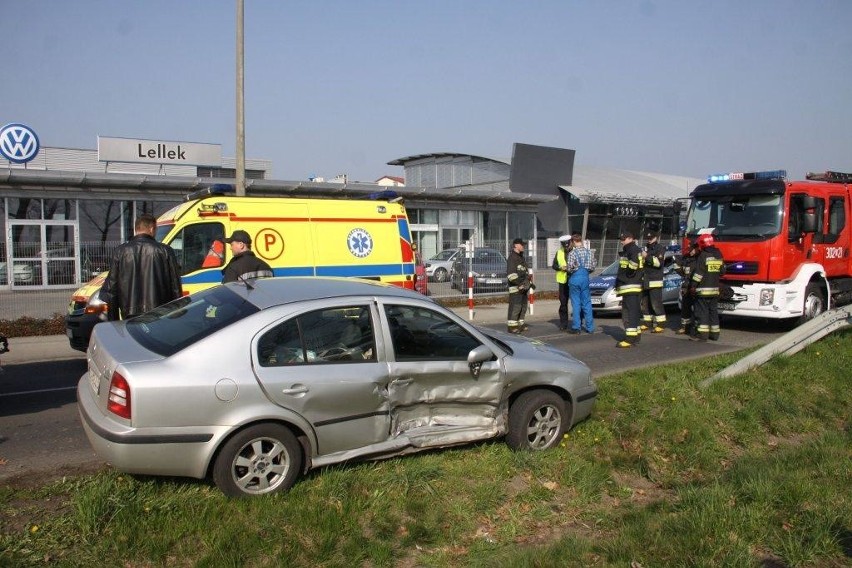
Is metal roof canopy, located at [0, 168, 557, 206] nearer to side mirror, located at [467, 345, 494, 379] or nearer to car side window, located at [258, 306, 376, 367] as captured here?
side mirror, located at [467, 345, 494, 379]

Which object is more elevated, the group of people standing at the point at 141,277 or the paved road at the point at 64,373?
the group of people standing at the point at 141,277

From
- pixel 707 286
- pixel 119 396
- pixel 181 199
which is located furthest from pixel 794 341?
pixel 181 199

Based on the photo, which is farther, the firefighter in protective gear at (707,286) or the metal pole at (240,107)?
the metal pole at (240,107)

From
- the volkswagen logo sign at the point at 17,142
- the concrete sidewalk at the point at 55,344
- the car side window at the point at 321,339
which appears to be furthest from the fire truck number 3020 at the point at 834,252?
the volkswagen logo sign at the point at 17,142

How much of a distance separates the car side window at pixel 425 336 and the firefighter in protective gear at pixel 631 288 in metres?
6.61

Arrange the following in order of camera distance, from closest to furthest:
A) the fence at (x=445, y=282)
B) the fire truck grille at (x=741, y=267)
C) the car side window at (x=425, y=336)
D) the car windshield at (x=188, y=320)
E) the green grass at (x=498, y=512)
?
the green grass at (x=498, y=512) → the car windshield at (x=188, y=320) → the car side window at (x=425, y=336) → the fire truck grille at (x=741, y=267) → the fence at (x=445, y=282)

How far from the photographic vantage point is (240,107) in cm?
1533

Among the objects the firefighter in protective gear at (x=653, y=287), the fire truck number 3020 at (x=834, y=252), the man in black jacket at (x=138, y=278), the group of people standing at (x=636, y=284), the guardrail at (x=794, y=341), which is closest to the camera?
the man in black jacket at (x=138, y=278)

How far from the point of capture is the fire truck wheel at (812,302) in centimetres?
1288

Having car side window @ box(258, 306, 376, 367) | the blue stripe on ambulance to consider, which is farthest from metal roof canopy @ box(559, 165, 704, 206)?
car side window @ box(258, 306, 376, 367)

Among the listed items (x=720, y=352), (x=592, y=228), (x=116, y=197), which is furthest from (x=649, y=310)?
(x=592, y=228)

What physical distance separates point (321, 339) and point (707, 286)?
873 centimetres

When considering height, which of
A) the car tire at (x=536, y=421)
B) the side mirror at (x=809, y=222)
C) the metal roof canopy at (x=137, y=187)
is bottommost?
the car tire at (x=536, y=421)

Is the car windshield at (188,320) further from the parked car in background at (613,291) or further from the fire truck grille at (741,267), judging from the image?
the parked car in background at (613,291)
